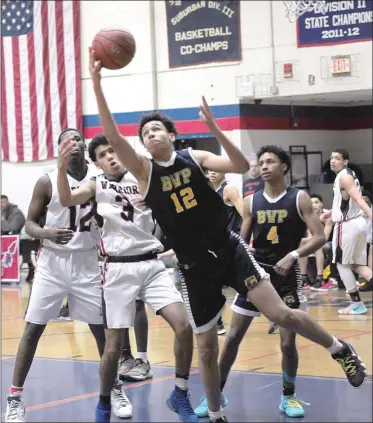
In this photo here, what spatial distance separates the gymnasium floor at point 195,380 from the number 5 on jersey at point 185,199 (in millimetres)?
1230

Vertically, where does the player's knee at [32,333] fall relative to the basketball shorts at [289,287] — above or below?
below

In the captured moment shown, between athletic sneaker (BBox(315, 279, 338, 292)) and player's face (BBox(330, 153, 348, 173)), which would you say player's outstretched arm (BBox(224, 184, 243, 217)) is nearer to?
player's face (BBox(330, 153, 348, 173))

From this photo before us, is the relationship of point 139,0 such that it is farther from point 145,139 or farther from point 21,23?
point 145,139

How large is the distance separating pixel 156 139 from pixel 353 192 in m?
5.49

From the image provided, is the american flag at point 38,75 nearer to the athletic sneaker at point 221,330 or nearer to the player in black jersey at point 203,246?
the athletic sneaker at point 221,330

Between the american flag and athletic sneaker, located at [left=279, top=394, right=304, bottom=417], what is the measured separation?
42.5 ft

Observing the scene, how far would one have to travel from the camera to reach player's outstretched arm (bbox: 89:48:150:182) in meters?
4.72

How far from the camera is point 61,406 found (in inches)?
243

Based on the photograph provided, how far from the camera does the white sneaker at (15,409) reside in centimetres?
573

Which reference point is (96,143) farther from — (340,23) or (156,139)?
(340,23)

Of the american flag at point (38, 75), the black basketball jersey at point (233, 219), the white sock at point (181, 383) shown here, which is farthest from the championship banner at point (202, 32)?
the white sock at point (181, 383)

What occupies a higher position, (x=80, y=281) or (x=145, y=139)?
(x=145, y=139)

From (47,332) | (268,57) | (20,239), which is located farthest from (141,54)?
(47,332)

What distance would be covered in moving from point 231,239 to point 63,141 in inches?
46.5
